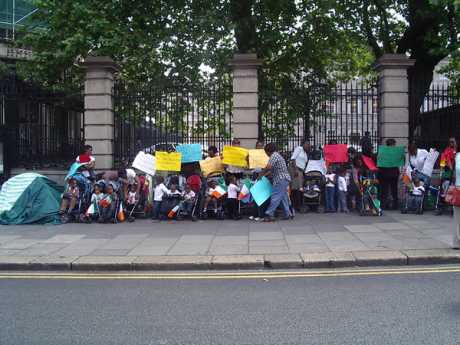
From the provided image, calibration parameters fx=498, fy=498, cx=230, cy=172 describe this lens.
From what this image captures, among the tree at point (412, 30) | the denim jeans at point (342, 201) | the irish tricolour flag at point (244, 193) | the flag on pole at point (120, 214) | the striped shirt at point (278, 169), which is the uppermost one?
the tree at point (412, 30)

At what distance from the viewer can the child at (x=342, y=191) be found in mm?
12477

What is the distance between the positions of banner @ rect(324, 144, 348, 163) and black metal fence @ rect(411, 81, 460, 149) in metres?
2.69

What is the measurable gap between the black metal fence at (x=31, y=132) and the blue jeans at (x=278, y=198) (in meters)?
6.63

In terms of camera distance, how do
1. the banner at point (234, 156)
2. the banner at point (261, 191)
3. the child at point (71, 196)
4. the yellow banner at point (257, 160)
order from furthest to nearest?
the yellow banner at point (257, 160) → the banner at point (234, 156) → the child at point (71, 196) → the banner at point (261, 191)

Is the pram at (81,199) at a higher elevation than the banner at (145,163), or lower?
lower

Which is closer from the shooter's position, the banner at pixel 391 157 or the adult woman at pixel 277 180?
the adult woman at pixel 277 180

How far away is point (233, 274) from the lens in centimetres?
729

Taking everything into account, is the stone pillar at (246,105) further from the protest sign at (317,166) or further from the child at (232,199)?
the child at (232,199)

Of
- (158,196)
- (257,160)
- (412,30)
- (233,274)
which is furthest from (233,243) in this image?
(412,30)

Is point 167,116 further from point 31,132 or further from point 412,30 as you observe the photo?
point 412,30

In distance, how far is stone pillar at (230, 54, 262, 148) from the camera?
13703mm

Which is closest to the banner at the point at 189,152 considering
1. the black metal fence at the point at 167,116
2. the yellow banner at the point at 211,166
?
the yellow banner at the point at 211,166

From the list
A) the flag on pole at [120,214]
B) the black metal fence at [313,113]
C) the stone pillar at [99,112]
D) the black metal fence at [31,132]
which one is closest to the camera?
the flag on pole at [120,214]

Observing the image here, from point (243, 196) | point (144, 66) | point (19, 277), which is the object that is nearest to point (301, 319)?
point (19, 277)
